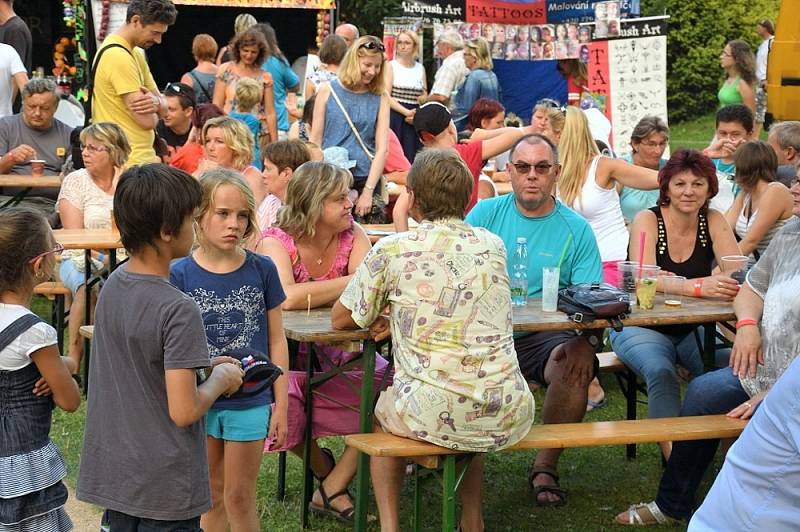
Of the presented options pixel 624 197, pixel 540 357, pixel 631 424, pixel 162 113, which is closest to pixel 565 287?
pixel 540 357

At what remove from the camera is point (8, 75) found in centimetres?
928

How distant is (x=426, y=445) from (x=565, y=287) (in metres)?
1.46

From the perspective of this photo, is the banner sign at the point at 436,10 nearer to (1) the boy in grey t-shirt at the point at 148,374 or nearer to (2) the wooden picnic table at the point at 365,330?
(2) the wooden picnic table at the point at 365,330

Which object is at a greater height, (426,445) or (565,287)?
(565,287)

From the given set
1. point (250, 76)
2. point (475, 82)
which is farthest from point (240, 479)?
point (475, 82)

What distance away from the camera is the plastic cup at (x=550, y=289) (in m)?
4.72

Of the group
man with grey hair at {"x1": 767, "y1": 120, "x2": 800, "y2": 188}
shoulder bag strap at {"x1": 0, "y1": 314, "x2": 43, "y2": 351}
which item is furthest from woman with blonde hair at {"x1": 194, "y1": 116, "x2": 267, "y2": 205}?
shoulder bag strap at {"x1": 0, "y1": 314, "x2": 43, "y2": 351}

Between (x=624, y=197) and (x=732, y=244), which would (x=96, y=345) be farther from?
(x=624, y=197)

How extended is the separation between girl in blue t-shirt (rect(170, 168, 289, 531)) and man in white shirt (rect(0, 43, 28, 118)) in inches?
228

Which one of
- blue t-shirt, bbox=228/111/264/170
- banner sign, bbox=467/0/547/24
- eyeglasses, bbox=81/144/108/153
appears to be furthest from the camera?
banner sign, bbox=467/0/547/24

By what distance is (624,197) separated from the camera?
7.23 metres

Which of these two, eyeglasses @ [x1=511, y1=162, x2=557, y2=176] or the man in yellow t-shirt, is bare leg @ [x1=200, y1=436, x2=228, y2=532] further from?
the man in yellow t-shirt

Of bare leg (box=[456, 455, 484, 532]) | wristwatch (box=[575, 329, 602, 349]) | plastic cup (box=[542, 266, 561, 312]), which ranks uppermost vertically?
plastic cup (box=[542, 266, 561, 312])

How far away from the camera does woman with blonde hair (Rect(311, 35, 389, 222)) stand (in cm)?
799
